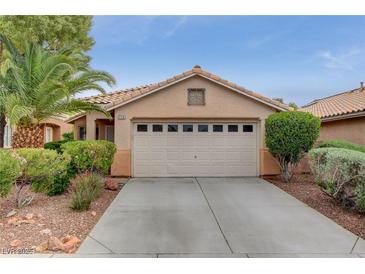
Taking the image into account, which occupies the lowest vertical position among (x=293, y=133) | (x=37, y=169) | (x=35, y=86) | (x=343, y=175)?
(x=343, y=175)

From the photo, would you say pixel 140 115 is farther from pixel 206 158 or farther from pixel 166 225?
pixel 166 225

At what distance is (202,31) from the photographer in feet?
38.7

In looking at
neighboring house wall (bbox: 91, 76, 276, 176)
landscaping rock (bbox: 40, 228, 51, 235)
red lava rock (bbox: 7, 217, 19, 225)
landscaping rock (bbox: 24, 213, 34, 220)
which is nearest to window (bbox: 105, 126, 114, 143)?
neighboring house wall (bbox: 91, 76, 276, 176)

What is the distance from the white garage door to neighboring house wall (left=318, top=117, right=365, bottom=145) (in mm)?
4670

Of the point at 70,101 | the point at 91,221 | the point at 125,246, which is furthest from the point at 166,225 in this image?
the point at 70,101

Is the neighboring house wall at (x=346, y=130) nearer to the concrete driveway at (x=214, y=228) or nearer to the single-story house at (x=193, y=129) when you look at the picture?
the single-story house at (x=193, y=129)

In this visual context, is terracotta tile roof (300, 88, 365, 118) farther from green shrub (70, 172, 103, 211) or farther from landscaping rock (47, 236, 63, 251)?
landscaping rock (47, 236, 63, 251)

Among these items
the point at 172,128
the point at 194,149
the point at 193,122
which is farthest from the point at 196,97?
the point at 194,149

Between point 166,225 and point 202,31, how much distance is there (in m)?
8.40

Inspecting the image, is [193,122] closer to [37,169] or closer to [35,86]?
[35,86]

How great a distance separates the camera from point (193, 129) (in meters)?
12.9

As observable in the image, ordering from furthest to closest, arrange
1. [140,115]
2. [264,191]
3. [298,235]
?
[140,115] → [264,191] → [298,235]

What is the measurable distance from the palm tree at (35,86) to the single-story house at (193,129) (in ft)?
8.31

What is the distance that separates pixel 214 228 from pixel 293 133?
251 inches
